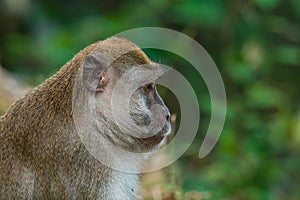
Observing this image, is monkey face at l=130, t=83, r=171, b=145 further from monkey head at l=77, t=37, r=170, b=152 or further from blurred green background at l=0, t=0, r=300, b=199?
blurred green background at l=0, t=0, r=300, b=199

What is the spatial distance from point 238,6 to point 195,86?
0.83 meters

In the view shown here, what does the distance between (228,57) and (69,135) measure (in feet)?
12.1

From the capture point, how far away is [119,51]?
5.03 m

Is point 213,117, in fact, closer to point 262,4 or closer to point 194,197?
point 262,4

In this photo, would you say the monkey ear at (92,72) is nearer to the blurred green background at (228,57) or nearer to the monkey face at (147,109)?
the monkey face at (147,109)

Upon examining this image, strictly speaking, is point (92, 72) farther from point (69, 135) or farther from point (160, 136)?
point (160, 136)

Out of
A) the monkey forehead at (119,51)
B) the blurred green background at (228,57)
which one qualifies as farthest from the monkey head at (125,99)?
the blurred green background at (228,57)

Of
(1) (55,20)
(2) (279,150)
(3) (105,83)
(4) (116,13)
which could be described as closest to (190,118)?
(2) (279,150)

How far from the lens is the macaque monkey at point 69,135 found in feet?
16.4

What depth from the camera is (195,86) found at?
9312mm

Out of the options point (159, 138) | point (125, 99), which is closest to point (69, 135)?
point (125, 99)

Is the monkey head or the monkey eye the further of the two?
the monkey eye

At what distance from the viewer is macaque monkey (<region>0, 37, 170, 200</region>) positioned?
500 centimetres

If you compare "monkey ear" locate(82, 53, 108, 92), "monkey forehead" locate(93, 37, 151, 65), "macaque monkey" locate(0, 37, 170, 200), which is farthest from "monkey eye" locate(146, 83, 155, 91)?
"monkey ear" locate(82, 53, 108, 92)
